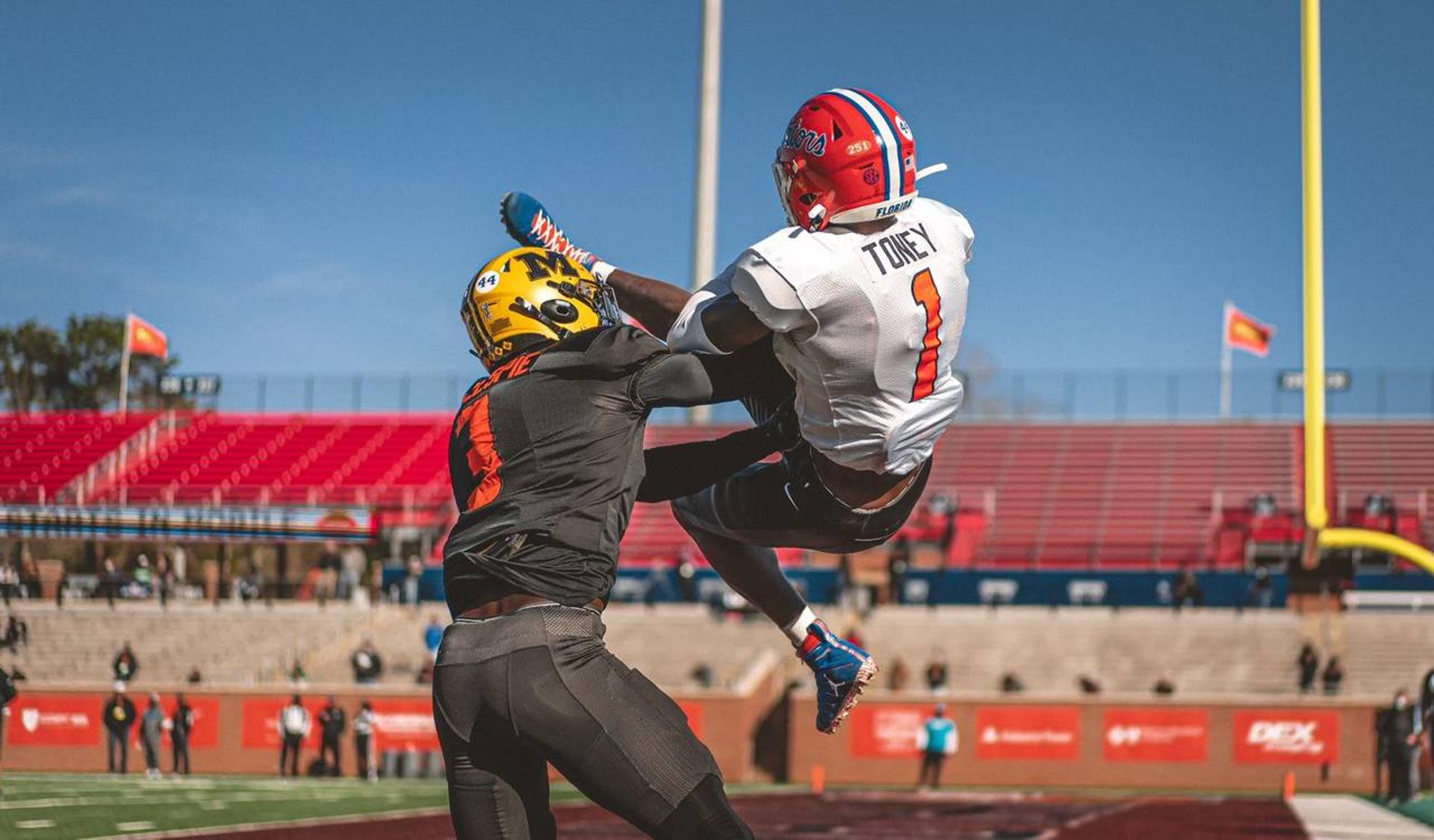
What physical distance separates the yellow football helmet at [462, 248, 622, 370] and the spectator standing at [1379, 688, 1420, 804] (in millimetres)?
19438

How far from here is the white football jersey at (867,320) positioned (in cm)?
395

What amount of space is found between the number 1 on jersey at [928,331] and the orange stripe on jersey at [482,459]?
3.37 ft

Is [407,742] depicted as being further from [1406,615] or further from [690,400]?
[690,400]

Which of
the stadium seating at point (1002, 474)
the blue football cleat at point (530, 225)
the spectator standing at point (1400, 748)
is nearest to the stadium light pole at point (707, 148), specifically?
the stadium seating at point (1002, 474)

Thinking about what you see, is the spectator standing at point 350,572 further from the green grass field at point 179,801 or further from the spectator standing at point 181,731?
the green grass field at point 179,801

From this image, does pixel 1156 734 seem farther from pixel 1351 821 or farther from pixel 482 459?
pixel 482 459

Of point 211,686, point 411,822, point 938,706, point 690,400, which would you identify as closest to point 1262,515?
point 938,706

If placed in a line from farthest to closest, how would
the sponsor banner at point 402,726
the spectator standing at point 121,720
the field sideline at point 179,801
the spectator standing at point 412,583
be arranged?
the spectator standing at point 412,583, the sponsor banner at point 402,726, the spectator standing at point 121,720, the field sideline at point 179,801

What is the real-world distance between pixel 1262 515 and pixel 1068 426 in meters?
8.25

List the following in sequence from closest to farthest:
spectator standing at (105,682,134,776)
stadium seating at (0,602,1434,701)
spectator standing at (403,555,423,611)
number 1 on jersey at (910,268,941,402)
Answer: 1. number 1 on jersey at (910,268,941,402)
2. spectator standing at (105,682,134,776)
3. stadium seating at (0,602,1434,701)
4. spectator standing at (403,555,423,611)

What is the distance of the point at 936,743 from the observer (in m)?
24.3

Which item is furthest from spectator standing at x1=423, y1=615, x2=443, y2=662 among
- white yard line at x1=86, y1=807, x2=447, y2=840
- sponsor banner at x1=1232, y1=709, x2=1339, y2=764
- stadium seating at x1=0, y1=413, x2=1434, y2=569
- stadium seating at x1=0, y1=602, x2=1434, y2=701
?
sponsor banner at x1=1232, y1=709, x2=1339, y2=764

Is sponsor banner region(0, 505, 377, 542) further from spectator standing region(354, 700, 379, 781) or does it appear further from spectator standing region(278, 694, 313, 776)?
spectator standing region(354, 700, 379, 781)

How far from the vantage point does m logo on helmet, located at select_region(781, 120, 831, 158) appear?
418 cm
